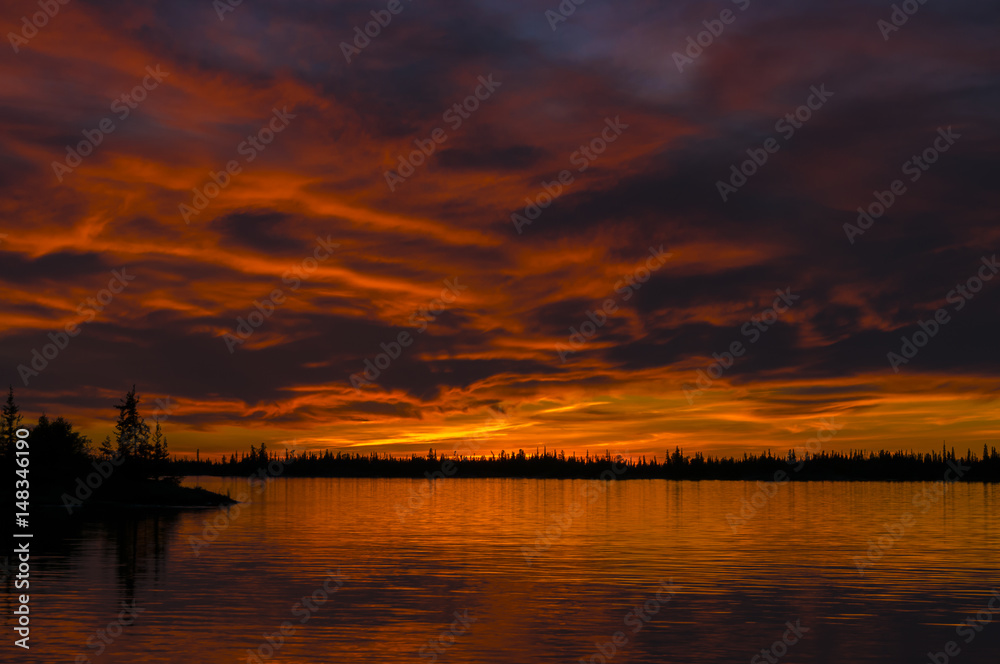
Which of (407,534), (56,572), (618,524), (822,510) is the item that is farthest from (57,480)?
(822,510)

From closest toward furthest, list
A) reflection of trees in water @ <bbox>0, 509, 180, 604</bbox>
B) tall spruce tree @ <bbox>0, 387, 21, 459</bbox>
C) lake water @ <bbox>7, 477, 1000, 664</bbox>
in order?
lake water @ <bbox>7, 477, 1000, 664</bbox>
reflection of trees in water @ <bbox>0, 509, 180, 604</bbox>
tall spruce tree @ <bbox>0, 387, 21, 459</bbox>

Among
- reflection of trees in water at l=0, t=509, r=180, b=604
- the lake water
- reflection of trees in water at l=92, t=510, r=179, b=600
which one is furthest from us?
reflection of trees in water at l=92, t=510, r=179, b=600

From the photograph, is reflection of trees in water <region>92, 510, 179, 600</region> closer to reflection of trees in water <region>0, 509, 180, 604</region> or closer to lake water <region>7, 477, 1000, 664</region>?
reflection of trees in water <region>0, 509, 180, 604</region>

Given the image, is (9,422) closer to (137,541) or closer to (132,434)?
(132,434)

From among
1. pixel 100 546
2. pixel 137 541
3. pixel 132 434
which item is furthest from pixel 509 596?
pixel 132 434

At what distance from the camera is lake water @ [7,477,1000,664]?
35.0 metres

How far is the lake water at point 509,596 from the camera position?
34969 millimetres

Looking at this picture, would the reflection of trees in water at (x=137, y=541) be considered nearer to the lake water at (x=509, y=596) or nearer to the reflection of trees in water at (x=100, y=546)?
the reflection of trees in water at (x=100, y=546)

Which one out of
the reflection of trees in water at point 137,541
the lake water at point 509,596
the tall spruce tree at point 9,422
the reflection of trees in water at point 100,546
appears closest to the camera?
the lake water at point 509,596

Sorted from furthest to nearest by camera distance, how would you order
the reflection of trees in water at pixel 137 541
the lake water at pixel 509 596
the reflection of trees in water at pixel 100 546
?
the reflection of trees in water at pixel 137 541 < the reflection of trees in water at pixel 100 546 < the lake water at pixel 509 596

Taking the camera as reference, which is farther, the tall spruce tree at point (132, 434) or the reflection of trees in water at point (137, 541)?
the tall spruce tree at point (132, 434)

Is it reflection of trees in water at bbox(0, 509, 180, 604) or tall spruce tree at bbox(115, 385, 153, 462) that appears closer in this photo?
reflection of trees in water at bbox(0, 509, 180, 604)

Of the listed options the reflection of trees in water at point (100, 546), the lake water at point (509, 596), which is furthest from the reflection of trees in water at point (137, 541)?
the lake water at point (509, 596)

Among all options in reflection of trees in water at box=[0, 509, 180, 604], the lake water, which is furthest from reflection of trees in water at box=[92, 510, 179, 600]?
the lake water
